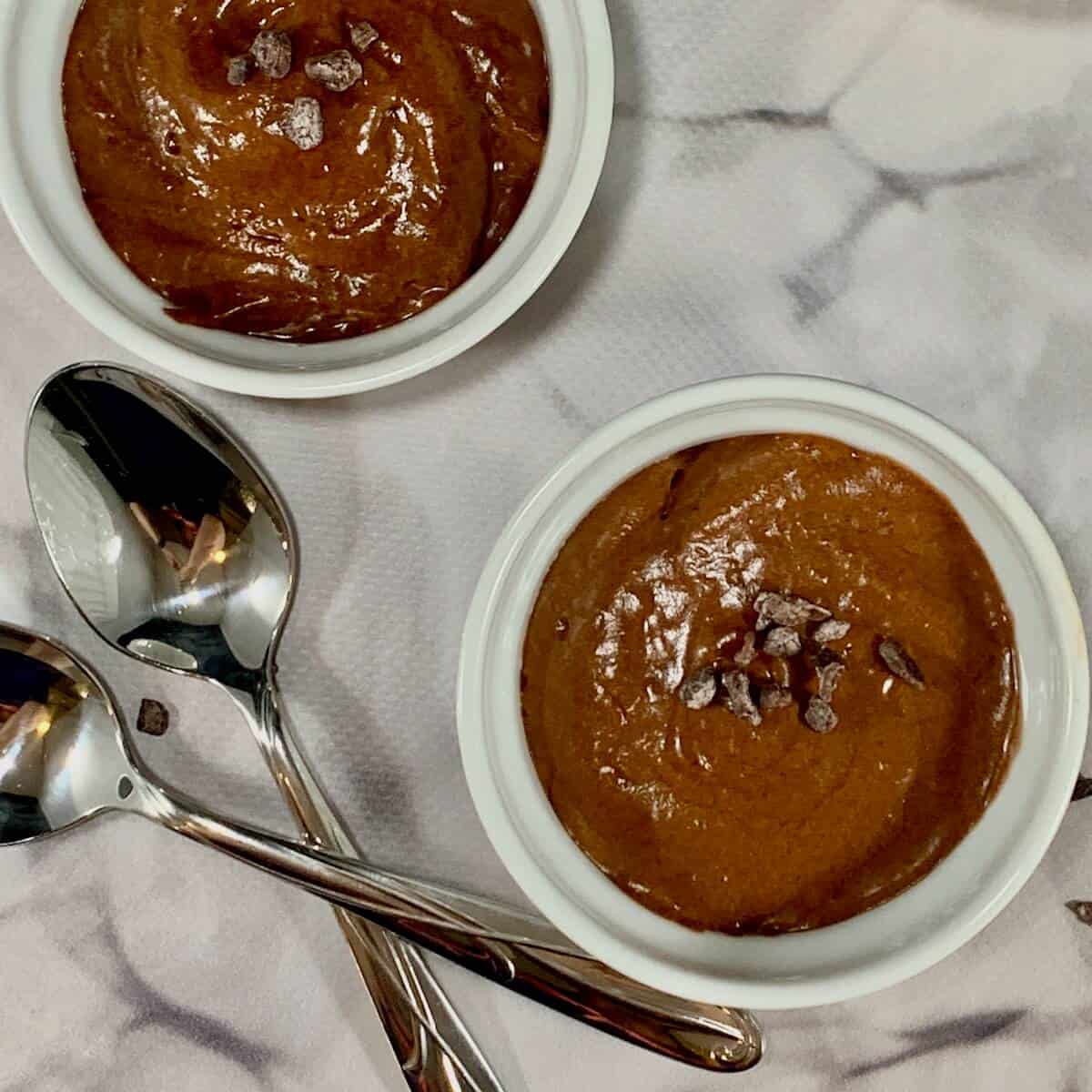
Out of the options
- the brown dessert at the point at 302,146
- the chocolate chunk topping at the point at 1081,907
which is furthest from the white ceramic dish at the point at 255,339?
the chocolate chunk topping at the point at 1081,907

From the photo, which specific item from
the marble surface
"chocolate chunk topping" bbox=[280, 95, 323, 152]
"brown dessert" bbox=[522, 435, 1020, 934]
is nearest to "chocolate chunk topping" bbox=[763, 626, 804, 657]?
"brown dessert" bbox=[522, 435, 1020, 934]

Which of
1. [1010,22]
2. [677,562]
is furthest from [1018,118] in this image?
[677,562]

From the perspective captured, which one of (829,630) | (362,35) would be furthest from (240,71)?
(829,630)

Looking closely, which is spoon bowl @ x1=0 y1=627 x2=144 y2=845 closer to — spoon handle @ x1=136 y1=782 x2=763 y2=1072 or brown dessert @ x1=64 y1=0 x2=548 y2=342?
spoon handle @ x1=136 y1=782 x2=763 y2=1072

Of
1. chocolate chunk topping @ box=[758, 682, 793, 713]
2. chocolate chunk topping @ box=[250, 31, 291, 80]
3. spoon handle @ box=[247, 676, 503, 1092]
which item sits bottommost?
spoon handle @ box=[247, 676, 503, 1092]

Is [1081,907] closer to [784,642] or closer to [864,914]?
[864,914]

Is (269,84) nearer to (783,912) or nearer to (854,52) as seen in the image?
(854,52)
